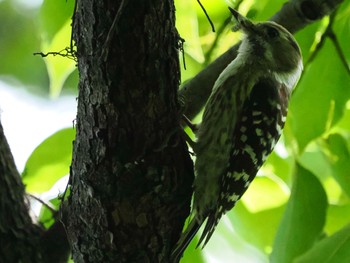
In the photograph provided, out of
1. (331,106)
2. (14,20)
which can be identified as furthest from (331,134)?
(14,20)

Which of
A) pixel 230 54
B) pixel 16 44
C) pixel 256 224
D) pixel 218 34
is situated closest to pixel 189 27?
pixel 230 54

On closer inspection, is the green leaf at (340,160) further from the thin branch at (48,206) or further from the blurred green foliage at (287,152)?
the thin branch at (48,206)

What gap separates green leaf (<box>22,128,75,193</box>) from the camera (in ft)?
7.13

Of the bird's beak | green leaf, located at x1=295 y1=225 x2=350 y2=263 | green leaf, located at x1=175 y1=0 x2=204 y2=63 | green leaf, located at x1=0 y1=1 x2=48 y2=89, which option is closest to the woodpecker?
the bird's beak

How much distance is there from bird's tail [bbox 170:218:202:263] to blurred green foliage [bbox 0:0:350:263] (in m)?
0.07

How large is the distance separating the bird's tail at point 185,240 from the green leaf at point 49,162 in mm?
446

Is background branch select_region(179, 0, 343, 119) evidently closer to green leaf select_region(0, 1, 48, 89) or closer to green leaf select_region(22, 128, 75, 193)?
green leaf select_region(22, 128, 75, 193)

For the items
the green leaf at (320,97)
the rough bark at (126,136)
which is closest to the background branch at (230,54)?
the green leaf at (320,97)

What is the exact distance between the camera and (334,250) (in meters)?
1.86

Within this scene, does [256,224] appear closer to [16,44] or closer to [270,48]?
[270,48]

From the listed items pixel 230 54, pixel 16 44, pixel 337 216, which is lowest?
pixel 337 216

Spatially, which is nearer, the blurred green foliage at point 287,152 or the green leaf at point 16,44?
the blurred green foliage at point 287,152

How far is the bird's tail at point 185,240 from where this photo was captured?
5.84ft

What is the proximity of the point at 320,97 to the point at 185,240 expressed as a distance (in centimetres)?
61
